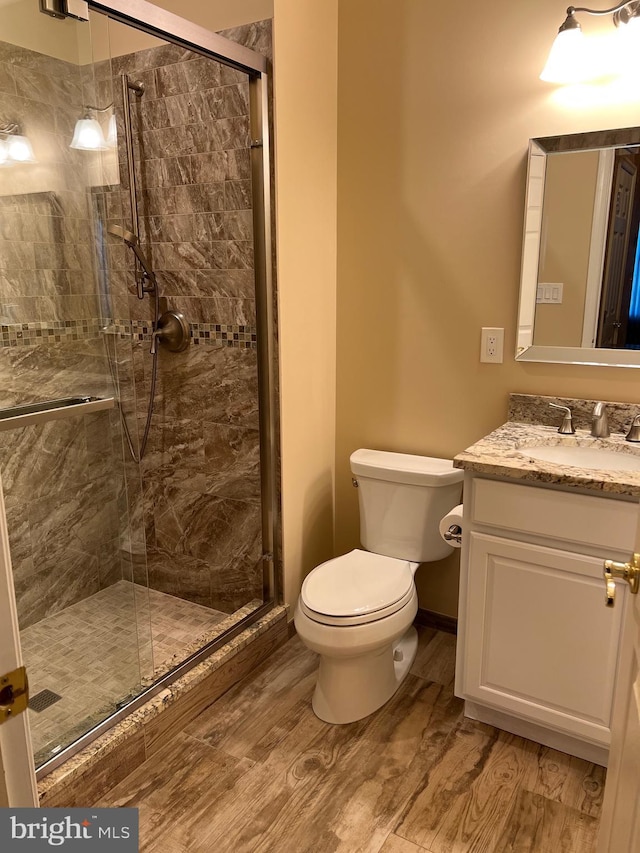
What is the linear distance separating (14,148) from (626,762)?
6.49ft

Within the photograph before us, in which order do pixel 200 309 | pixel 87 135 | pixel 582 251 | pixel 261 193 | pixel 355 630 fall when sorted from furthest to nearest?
1. pixel 200 309
2. pixel 261 193
3. pixel 582 251
4. pixel 355 630
5. pixel 87 135

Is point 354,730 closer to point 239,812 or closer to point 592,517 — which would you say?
point 239,812

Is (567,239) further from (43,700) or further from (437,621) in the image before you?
(43,700)

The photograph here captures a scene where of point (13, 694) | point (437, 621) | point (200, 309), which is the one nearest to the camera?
point (13, 694)

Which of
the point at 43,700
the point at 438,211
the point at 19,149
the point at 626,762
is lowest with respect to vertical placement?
the point at 43,700

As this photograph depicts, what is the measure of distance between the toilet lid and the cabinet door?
0.28 m

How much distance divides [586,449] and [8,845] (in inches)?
72.1

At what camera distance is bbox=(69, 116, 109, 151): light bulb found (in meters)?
1.76

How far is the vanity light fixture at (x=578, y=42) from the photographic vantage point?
1.92 meters

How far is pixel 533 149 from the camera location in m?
2.17

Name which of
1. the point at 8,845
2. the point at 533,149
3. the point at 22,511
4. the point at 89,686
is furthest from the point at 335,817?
the point at 533,149

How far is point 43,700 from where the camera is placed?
6.25 ft

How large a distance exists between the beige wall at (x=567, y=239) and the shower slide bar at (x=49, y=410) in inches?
57.9

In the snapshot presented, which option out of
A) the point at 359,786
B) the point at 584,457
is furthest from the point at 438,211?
the point at 359,786
